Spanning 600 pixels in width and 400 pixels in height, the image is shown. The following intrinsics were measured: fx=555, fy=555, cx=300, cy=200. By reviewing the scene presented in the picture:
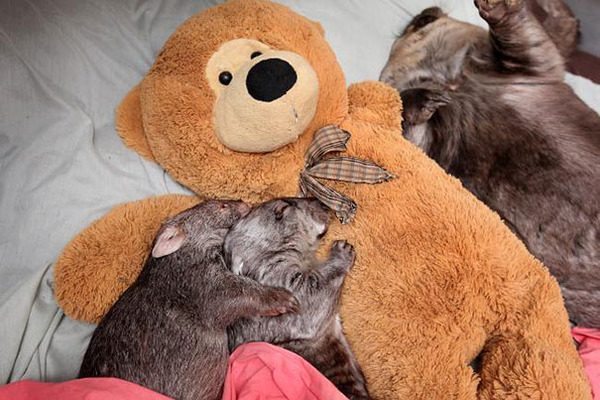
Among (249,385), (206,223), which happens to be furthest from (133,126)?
(249,385)

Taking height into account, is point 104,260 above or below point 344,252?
below

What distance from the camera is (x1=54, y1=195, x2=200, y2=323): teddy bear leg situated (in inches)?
76.0

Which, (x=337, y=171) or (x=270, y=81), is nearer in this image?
(x=270, y=81)

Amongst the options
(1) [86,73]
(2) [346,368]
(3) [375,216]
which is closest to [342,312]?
(2) [346,368]

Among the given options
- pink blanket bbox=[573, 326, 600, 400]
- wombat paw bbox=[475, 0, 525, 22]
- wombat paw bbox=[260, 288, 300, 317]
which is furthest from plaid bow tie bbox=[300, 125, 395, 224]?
pink blanket bbox=[573, 326, 600, 400]

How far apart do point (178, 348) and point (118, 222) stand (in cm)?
56

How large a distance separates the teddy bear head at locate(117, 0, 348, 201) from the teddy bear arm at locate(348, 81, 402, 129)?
103 mm

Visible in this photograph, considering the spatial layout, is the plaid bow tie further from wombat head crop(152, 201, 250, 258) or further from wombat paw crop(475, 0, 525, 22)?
wombat paw crop(475, 0, 525, 22)

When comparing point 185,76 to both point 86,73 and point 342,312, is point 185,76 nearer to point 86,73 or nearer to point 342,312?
point 86,73

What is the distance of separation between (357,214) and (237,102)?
57cm

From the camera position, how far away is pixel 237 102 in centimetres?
176

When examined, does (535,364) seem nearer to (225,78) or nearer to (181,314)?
(181,314)

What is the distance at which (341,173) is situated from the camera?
1.94m

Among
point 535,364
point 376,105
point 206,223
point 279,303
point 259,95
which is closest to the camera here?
point 535,364
